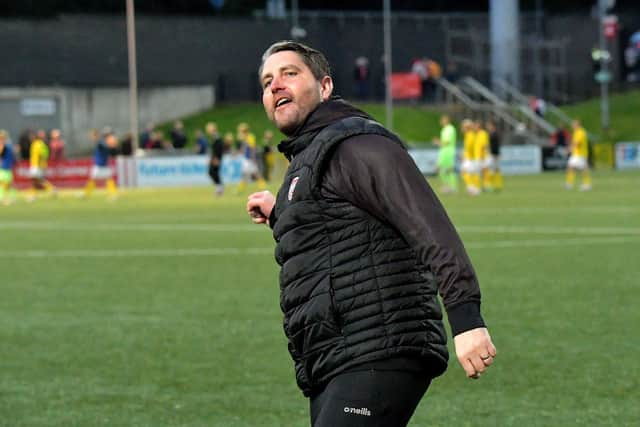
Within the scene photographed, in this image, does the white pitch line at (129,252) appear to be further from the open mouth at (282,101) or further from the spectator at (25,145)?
the spectator at (25,145)

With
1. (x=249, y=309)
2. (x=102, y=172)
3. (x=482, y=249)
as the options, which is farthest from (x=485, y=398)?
(x=102, y=172)

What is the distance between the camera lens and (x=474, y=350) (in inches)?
187

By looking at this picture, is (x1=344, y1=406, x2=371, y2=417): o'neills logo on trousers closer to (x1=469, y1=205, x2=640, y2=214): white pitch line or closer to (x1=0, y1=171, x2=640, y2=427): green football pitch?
(x1=0, y1=171, x2=640, y2=427): green football pitch

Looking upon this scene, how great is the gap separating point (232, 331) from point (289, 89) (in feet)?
26.2

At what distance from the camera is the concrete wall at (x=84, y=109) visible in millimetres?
65938

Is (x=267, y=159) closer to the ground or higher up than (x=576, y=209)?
closer to the ground

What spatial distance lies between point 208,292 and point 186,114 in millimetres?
55559

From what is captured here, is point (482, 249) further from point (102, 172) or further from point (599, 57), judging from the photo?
point (599, 57)

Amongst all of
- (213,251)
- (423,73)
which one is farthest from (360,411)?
(423,73)

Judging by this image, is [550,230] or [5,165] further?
[5,165]

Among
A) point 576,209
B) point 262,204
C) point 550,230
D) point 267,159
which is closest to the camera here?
point 262,204

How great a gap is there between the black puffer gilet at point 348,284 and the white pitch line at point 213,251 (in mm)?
16169

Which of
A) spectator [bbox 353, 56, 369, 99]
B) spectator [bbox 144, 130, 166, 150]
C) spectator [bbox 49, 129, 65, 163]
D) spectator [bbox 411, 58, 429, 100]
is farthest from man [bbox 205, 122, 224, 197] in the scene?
spectator [bbox 353, 56, 369, 99]

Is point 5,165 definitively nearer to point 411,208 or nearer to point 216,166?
point 216,166
